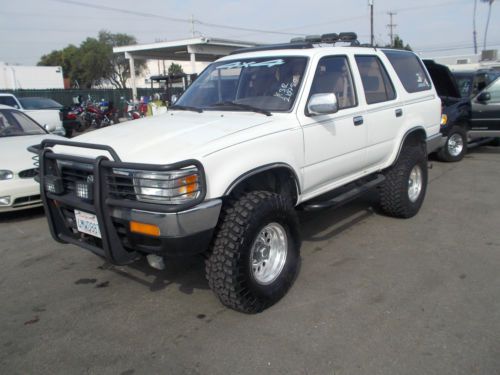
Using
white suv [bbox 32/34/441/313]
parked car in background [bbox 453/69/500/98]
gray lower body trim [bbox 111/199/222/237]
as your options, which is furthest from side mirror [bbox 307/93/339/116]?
parked car in background [bbox 453/69/500/98]

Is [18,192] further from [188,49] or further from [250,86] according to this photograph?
[188,49]

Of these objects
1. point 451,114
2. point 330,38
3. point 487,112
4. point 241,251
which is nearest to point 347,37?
point 330,38

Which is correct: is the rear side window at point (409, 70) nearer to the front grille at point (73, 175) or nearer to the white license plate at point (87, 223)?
the front grille at point (73, 175)

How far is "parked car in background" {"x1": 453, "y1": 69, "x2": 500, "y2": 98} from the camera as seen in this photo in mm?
10211

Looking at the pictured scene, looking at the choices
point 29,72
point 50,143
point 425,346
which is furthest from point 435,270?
point 29,72

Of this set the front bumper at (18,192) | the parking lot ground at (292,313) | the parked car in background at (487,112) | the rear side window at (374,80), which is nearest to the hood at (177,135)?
the parking lot ground at (292,313)

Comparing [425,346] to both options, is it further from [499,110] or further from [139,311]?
[499,110]

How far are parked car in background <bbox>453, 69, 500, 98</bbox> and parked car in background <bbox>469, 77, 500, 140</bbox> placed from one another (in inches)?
19.1

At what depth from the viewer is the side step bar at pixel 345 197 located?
4.21 metres

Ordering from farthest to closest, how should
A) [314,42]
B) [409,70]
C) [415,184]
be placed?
[415,184] < [409,70] < [314,42]

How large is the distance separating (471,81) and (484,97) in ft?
3.32

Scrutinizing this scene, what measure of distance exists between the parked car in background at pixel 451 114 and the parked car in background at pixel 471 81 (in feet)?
2.59

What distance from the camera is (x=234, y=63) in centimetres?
467

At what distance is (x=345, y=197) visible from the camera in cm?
450
